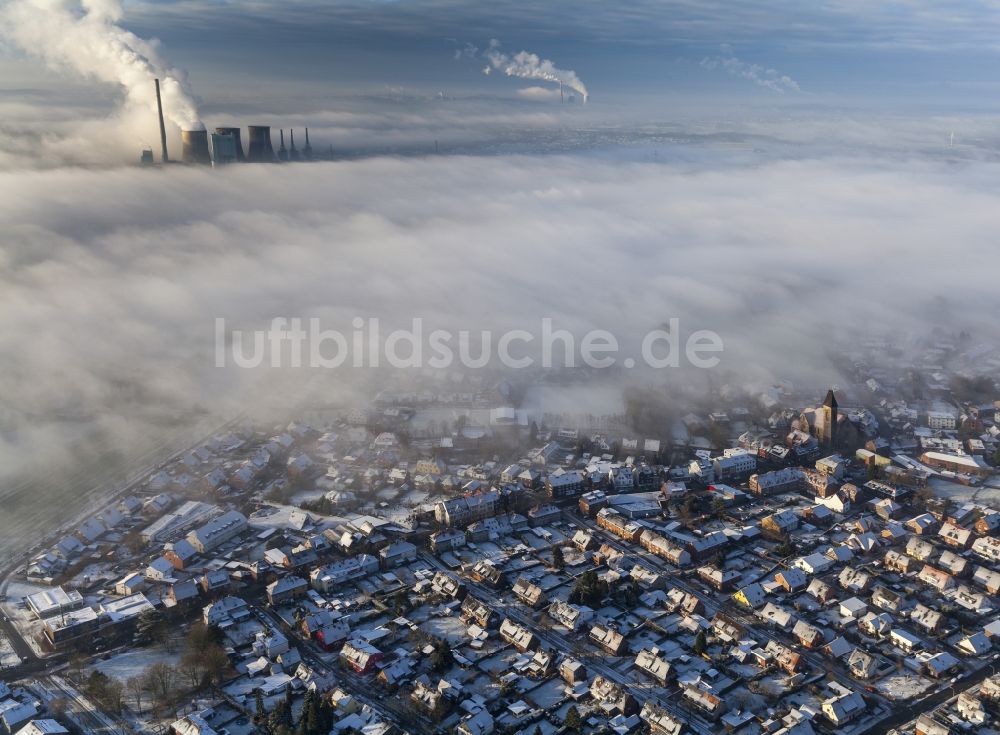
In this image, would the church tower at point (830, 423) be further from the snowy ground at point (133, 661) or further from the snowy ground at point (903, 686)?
the snowy ground at point (133, 661)

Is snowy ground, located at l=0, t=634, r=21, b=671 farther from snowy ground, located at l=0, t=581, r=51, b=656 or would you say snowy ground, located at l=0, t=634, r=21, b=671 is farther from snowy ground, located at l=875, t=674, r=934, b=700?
snowy ground, located at l=875, t=674, r=934, b=700

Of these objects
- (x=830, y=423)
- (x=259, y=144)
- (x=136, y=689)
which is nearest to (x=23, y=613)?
(x=136, y=689)

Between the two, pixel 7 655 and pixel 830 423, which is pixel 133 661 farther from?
pixel 830 423

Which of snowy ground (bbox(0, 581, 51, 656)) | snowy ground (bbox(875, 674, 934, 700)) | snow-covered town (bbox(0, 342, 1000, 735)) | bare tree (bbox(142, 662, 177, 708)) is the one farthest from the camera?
snowy ground (bbox(0, 581, 51, 656))

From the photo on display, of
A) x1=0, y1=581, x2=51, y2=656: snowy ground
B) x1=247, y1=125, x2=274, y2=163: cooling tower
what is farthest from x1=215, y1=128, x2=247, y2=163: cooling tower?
x1=0, y1=581, x2=51, y2=656: snowy ground

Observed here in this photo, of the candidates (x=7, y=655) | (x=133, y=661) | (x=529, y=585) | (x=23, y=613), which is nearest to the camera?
(x=133, y=661)

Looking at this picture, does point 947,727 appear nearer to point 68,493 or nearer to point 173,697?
point 173,697
